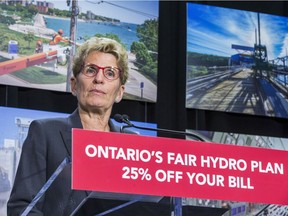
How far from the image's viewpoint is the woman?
4.04 m

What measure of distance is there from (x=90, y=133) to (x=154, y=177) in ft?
0.87

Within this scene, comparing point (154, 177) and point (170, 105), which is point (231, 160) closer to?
point (154, 177)

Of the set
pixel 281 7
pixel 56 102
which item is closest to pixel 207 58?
pixel 281 7

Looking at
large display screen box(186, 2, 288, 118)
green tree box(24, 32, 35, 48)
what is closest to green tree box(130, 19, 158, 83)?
large display screen box(186, 2, 288, 118)

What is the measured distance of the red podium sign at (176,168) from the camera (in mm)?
2680

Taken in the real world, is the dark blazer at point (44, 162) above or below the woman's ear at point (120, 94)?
below

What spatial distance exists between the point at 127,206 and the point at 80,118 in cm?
185

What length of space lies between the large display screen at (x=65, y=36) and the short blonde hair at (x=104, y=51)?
0.24m

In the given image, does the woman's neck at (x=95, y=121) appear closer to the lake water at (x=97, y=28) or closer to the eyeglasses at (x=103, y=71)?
the eyeglasses at (x=103, y=71)

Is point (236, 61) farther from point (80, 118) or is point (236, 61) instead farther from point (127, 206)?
point (127, 206)

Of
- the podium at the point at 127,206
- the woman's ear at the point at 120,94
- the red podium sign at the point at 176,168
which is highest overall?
the woman's ear at the point at 120,94

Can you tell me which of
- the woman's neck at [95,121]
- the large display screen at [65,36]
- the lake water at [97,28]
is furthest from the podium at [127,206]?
the lake water at [97,28]

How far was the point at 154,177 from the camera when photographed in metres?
2.76

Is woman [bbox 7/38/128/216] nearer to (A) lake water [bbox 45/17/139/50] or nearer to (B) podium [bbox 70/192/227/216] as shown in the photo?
(A) lake water [bbox 45/17/139/50]
